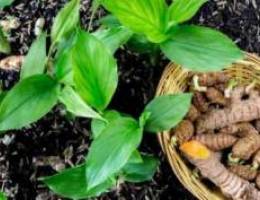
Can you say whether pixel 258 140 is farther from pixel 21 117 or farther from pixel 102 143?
pixel 21 117

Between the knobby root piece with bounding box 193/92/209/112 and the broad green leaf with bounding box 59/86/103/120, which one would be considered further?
the knobby root piece with bounding box 193/92/209/112

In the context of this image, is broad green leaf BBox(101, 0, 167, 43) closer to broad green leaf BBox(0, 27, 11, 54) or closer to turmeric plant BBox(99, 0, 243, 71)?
turmeric plant BBox(99, 0, 243, 71)

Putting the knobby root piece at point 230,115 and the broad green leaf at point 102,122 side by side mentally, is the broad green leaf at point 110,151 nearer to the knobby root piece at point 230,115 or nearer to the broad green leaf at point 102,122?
the broad green leaf at point 102,122

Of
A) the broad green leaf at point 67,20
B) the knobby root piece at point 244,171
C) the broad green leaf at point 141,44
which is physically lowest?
the knobby root piece at point 244,171

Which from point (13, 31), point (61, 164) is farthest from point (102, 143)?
point (13, 31)

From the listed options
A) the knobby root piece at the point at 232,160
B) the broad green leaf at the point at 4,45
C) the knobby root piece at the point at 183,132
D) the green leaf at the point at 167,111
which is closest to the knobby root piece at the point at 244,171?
the knobby root piece at the point at 232,160

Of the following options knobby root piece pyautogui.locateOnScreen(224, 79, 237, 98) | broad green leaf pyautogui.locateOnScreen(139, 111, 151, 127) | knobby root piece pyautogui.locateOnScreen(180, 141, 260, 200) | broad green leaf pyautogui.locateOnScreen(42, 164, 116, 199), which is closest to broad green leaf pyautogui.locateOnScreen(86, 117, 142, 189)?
broad green leaf pyautogui.locateOnScreen(139, 111, 151, 127)
